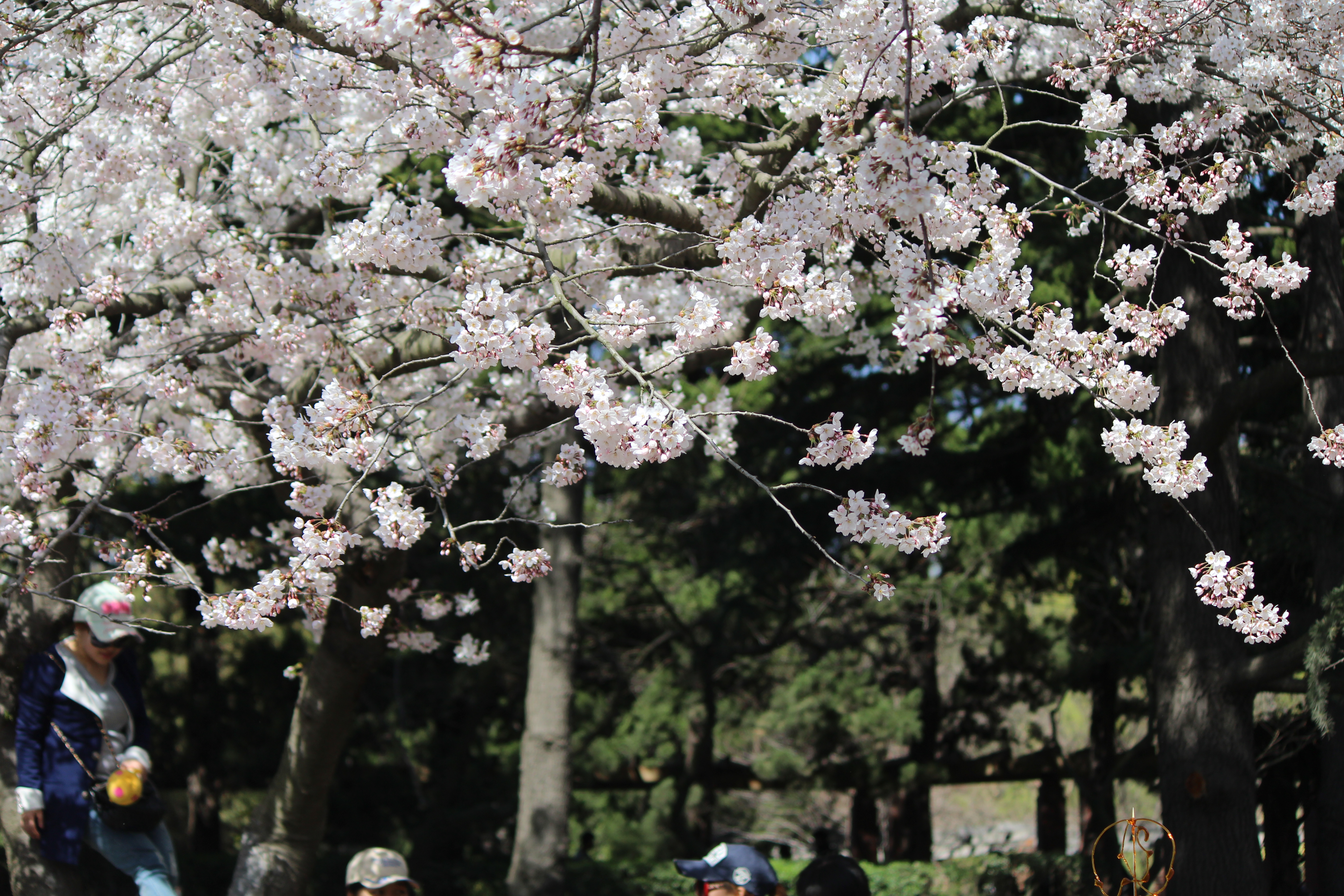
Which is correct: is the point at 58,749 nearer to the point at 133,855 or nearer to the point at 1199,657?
the point at 133,855

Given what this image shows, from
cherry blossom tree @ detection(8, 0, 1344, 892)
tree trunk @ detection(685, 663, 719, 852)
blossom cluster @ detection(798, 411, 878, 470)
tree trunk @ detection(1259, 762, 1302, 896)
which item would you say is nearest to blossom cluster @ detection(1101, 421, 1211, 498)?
cherry blossom tree @ detection(8, 0, 1344, 892)

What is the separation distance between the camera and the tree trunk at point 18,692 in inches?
166

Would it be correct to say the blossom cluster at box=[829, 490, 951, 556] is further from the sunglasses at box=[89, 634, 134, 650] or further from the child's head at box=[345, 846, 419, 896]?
the sunglasses at box=[89, 634, 134, 650]

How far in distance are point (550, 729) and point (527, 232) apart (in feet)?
16.1

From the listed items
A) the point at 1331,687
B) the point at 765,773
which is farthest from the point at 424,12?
the point at 765,773

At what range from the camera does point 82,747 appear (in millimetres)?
4004

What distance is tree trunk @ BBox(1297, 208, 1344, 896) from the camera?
6395 millimetres

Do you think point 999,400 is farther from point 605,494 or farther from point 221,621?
point 221,621

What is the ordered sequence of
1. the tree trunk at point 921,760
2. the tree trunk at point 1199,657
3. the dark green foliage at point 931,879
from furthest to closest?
the tree trunk at point 921,760
the dark green foliage at point 931,879
the tree trunk at point 1199,657

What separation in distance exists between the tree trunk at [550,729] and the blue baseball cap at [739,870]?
519 cm

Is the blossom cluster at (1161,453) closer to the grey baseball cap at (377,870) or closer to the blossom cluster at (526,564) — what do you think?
the blossom cluster at (526,564)

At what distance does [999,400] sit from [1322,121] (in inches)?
231

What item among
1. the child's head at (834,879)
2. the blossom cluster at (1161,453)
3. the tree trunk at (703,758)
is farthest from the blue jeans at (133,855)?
the tree trunk at (703,758)

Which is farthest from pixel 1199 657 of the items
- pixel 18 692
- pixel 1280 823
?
pixel 18 692
